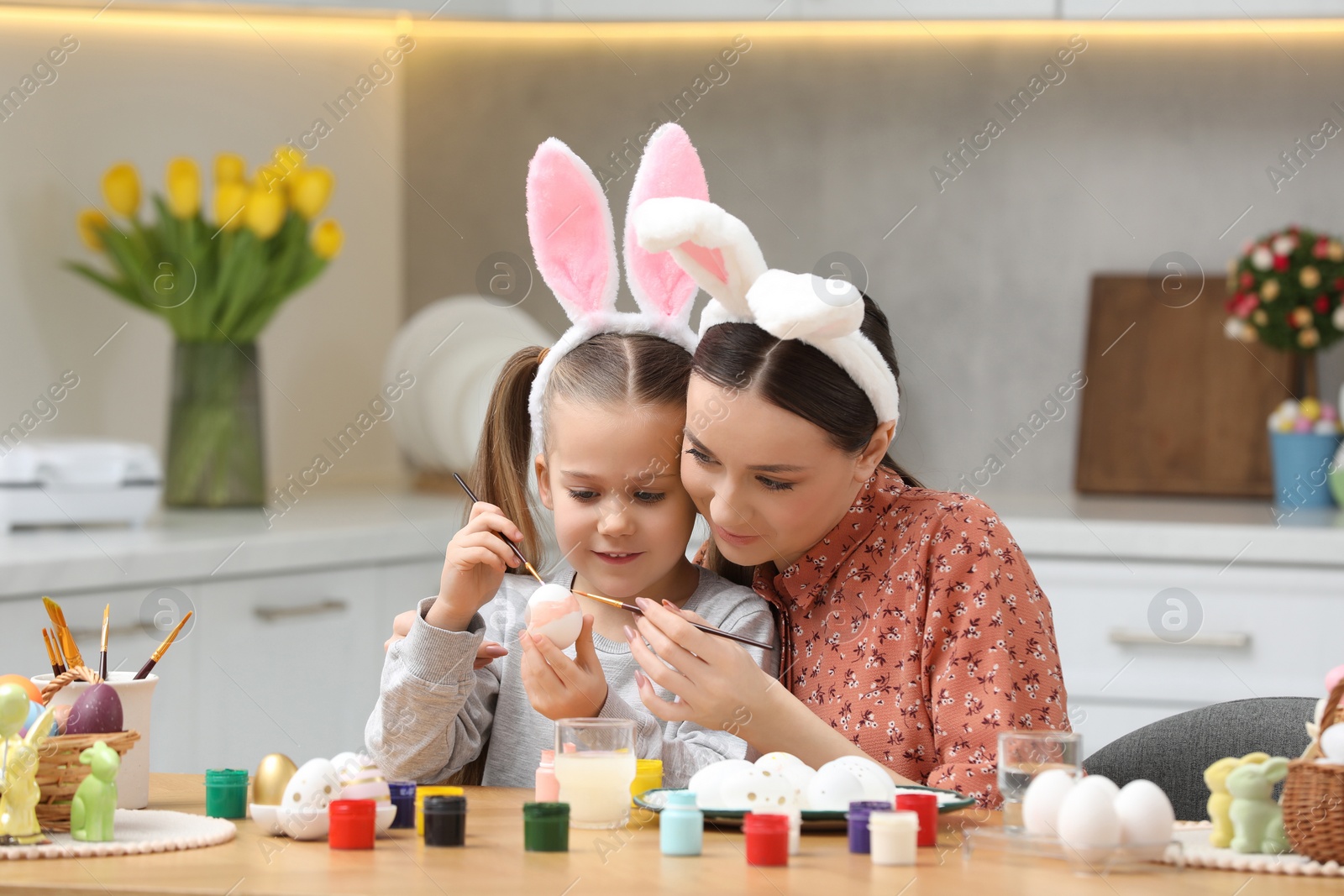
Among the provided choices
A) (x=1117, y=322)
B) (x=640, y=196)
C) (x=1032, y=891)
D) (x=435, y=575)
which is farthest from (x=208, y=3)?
(x=1032, y=891)

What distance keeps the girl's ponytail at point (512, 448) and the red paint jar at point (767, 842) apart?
609 mm

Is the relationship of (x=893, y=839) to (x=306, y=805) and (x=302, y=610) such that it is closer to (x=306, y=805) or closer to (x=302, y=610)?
(x=306, y=805)

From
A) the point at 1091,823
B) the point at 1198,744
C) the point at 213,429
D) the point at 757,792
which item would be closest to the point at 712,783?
the point at 757,792

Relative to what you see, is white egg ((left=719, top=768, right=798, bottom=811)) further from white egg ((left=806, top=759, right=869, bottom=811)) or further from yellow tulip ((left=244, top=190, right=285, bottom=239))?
yellow tulip ((left=244, top=190, right=285, bottom=239))

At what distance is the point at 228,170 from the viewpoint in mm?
2516

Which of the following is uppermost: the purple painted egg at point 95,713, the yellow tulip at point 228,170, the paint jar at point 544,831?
the yellow tulip at point 228,170

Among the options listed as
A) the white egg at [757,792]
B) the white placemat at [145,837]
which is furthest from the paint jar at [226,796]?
the white egg at [757,792]

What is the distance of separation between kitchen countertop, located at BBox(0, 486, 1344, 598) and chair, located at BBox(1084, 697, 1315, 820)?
95cm

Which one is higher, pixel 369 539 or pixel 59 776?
pixel 369 539

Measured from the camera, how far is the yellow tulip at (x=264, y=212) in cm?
246

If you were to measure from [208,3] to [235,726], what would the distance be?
1.26 metres

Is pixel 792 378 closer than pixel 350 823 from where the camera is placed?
No

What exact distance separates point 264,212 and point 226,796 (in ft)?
5.29

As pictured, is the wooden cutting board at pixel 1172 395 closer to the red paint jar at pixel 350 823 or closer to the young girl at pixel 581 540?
the young girl at pixel 581 540
